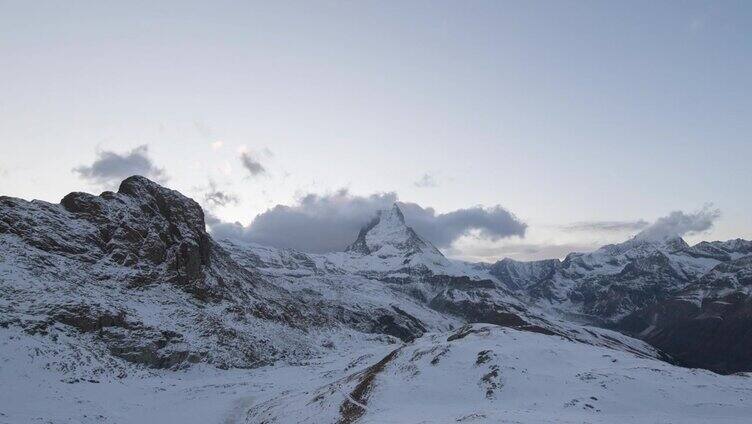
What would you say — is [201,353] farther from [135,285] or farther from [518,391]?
[518,391]

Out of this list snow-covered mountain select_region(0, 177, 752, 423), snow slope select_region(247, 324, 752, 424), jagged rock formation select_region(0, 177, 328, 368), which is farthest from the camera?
jagged rock formation select_region(0, 177, 328, 368)

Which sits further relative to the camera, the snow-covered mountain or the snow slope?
the snow-covered mountain

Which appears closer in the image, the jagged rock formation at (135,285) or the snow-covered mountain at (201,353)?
the snow-covered mountain at (201,353)

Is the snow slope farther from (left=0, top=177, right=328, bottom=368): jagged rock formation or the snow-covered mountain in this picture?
(left=0, top=177, right=328, bottom=368): jagged rock formation

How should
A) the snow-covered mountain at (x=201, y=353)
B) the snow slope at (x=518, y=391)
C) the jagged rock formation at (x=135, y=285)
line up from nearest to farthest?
the snow slope at (x=518, y=391)
the snow-covered mountain at (x=201, y=353)
the jagged rock formation at (x=135, y=285)

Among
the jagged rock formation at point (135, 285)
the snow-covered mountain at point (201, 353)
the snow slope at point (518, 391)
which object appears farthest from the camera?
the jagged rock formation at point (135, 285)

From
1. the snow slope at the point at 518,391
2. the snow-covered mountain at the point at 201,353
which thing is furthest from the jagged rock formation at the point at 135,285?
the snow slope at the point at 518,391

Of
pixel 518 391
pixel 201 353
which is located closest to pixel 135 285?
pixel 201 353

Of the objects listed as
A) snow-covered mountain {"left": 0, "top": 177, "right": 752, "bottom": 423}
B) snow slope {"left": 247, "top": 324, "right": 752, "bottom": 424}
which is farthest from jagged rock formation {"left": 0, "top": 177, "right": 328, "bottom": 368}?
snow slope {"left": 247, "top": 324, "right": 752, "bottom": 424}

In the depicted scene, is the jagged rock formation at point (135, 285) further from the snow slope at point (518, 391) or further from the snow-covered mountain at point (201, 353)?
the snow slope at point (518, 391)

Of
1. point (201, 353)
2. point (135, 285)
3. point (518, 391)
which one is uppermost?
point (135, 285)

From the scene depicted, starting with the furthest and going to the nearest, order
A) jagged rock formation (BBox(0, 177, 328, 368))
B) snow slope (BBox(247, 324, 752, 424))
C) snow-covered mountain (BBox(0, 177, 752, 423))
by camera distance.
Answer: jagged rock formation (BBox(0, 177, 328, 368)) → snow-covered mountain (BBox(0, 177, 752, 423)) → snow slope (BBox(247, 324, 752, 424))

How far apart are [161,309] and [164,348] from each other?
13.1m

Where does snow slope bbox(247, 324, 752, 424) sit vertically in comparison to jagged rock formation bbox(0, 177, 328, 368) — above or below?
below
